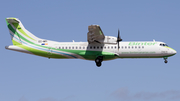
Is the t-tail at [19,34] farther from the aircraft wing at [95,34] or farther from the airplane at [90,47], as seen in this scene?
the aircraft wing at [95,34]

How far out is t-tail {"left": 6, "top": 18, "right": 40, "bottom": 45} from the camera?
130 feet

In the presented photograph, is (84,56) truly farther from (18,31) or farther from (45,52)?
(18,31)

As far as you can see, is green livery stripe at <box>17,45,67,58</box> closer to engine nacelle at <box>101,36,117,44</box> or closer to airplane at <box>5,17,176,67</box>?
airplane at <box>5,17,176,67</box>

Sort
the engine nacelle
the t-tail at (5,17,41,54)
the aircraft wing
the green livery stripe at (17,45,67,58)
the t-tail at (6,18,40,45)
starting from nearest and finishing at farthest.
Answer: the aircraft wing
the engine nacelle
the green livery stripe at (17,45,67,58)
the t-tail at (5,17,41,54)
the t-tail at (6,18,40,45)

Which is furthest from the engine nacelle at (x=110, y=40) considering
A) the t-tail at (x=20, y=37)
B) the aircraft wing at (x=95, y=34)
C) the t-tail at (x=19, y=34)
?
the t-tail at (x=19, y=34)

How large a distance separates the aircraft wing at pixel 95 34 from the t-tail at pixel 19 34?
287 inches

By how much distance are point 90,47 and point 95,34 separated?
2.55 metres

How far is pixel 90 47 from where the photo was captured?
3797 centimetres

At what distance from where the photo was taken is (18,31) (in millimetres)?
39938

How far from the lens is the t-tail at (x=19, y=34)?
39.6 m

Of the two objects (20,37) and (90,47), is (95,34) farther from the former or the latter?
(20,37)

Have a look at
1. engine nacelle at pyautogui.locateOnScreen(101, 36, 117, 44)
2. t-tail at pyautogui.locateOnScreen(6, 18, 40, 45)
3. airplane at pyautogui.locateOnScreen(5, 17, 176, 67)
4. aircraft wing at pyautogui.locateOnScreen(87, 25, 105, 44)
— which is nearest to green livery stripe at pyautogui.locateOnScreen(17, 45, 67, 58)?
airplane at pyautogui.locateOnScreen(5, 17, 176, 67)

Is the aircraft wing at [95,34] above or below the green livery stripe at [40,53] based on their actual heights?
above

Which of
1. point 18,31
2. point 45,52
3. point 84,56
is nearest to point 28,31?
point 18,31
